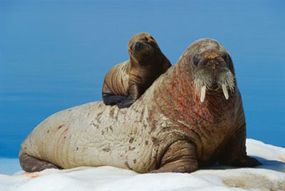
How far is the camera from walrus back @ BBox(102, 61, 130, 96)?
7875mm

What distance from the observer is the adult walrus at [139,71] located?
7.77m

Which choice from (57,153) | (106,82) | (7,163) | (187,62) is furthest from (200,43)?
(7,163)

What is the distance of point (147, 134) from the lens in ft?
23.9

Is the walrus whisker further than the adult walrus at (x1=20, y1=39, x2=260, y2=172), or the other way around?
the adult walrus at (x1=20, y1=39, x2=260, y2=172)

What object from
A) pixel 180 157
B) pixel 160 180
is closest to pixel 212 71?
pixel 180 157

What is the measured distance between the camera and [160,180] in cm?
652

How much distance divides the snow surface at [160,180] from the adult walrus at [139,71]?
2.39 feet

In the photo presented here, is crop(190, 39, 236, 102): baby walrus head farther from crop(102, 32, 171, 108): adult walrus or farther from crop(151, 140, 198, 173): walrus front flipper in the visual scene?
crop(102, 32, 171, 108): adult walrus

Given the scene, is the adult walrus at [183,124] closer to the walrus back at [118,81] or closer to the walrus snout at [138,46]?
the walrus back at [118,81]

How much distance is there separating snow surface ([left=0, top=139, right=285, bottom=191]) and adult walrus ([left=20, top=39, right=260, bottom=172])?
177mm

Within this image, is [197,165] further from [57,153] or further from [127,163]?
[57,153]

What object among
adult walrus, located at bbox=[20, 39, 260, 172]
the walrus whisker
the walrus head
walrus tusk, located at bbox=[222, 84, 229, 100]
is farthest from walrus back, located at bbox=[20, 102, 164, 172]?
walrus tusk, located at bbox=[222, 84, 229, 100]

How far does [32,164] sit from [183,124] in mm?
2116

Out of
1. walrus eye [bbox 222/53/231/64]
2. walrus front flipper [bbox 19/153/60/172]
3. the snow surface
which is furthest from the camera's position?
walrus front flipper [bbox 19/153/60/172]
